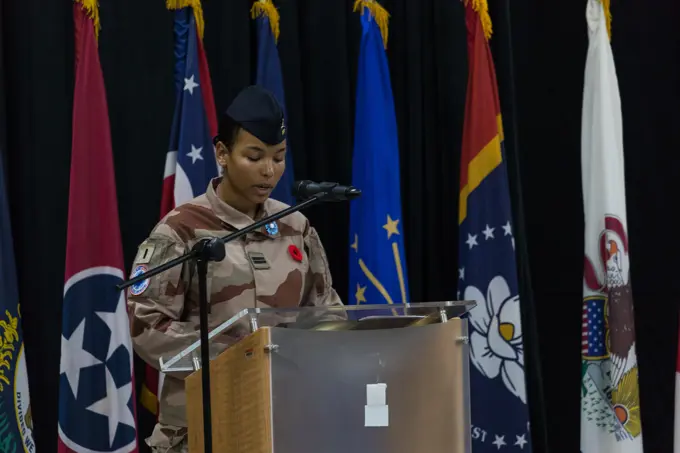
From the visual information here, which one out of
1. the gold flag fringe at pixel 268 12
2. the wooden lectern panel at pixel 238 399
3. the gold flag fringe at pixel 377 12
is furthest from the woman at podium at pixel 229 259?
the gold flag fringe at pixel 377 12

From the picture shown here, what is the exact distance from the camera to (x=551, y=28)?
13.0 ft

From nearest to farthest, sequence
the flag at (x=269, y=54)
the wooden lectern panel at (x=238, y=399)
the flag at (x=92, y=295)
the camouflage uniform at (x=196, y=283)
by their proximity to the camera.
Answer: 1. the wooden lectern panel at (x=238, y=399)
2. the camouflage uniform at (x=196, y=283)
3. the flag at (x=92, y=295)
4. the flag at (x=269, y=54)

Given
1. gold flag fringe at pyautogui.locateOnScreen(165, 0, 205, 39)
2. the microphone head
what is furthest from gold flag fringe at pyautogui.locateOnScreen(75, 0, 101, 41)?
the microphone head

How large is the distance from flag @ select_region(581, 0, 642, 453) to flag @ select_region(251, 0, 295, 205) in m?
1.17

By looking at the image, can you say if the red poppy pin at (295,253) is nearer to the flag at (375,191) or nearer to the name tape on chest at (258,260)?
the name tape on chest at (258,260)

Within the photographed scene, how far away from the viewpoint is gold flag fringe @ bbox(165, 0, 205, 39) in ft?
10.8

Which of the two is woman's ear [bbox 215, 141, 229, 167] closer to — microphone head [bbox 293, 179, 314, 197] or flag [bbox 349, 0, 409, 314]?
microphone head [bbox 293, 179, 314, 197]

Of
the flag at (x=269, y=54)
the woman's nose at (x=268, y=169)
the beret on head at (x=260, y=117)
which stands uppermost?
the flag at (x=269, y=54)

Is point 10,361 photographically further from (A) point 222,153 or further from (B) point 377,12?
(B) point 377,12

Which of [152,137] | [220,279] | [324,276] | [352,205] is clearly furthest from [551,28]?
[220,279]

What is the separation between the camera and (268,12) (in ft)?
11.3

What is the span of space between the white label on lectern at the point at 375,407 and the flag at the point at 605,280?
2005mm

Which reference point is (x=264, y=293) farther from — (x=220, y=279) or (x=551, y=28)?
(x=551, y=28)

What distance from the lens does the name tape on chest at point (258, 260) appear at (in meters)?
2.26
